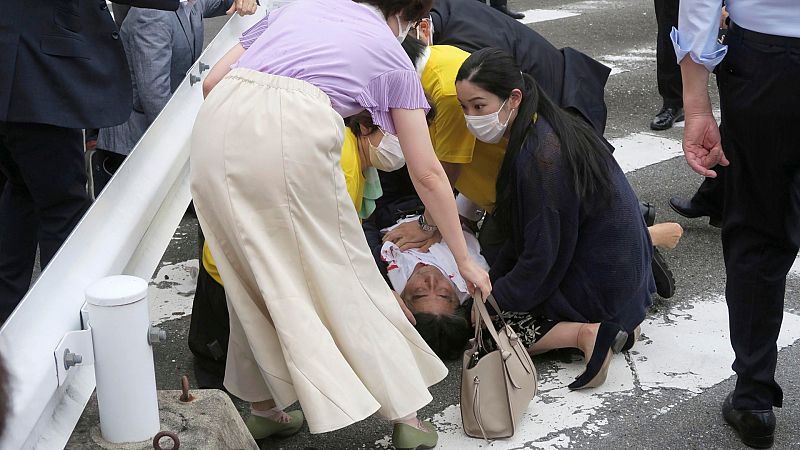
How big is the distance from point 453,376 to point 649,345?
29.8 inches

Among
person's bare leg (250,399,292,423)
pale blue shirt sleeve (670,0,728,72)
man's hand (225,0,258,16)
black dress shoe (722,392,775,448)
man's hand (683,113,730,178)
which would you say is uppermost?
pale blue shirt sleeve (670,0,728,72)

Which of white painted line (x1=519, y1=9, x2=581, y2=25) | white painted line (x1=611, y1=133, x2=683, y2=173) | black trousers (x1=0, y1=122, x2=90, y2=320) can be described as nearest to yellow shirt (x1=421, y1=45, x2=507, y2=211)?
black trousers (x1=0, y1=122, x2=90, y2=320)

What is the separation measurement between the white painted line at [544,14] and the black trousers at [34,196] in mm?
6294

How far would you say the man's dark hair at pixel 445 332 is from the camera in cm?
376

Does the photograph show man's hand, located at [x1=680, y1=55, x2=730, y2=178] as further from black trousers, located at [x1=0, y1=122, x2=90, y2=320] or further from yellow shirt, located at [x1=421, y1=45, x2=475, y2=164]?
black trousers, located at [x1=0, y1=122, x2=90, y2=320]

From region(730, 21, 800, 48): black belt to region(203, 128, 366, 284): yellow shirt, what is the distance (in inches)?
48.6

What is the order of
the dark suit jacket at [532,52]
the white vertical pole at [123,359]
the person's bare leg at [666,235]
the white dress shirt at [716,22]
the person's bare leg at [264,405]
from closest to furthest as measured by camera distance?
the white vertical pole at [123,359]
the white dress shirt at [716,22]
the person's bare leg at [264,405]
the person's bare leg at [666,235]
the dark suit jacket at [532,52]

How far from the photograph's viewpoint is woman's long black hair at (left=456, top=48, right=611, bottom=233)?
3.60 meters

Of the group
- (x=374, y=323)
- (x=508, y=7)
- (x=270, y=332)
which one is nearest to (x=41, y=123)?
(x=270, y=332)

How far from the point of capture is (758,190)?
2957 millimetres

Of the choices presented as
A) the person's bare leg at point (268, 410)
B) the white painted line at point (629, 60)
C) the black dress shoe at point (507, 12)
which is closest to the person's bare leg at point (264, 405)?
the person's bare leg at point (268, 410)

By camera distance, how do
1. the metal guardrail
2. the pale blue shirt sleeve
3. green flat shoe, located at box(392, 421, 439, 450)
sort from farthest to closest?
green flat shoe, located at box(392, 421, 439, 450), the pale blue shirt sleeve, the metal guardrail

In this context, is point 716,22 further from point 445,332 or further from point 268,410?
point 268,410

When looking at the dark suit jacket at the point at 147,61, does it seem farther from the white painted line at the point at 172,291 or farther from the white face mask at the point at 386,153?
the white face mask at the point at 386,153
